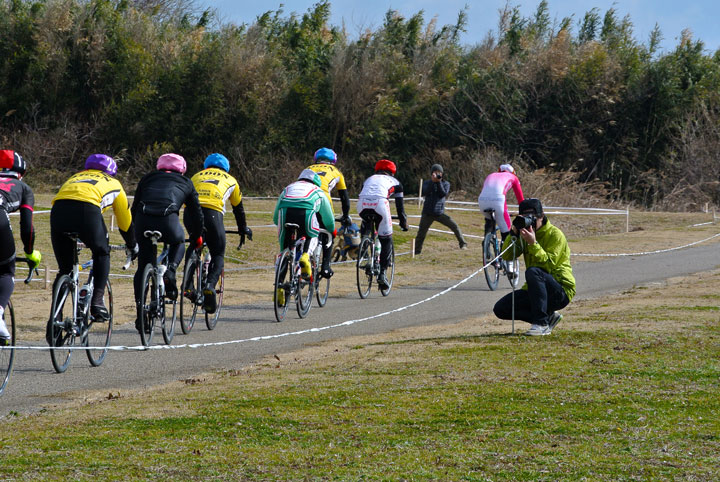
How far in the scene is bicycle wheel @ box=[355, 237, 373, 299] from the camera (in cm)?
1432

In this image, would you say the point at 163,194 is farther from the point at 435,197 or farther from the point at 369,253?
the point at 435,197

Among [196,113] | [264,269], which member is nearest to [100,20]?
[196,113]

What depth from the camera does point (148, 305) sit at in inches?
376

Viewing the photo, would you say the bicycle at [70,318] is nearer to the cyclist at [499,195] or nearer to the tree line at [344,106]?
the cyclist at [499,195]

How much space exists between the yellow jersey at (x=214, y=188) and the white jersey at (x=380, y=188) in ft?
11.4

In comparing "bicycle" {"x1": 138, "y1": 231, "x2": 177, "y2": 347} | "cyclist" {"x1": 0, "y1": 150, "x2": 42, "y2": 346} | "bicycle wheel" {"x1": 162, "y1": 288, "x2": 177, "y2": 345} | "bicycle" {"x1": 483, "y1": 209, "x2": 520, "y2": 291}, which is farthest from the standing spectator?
"cyclist" {"x1": 0, "y1": 150, "x2": 42, "y2": 346}

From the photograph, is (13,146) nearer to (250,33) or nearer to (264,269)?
(250,33)

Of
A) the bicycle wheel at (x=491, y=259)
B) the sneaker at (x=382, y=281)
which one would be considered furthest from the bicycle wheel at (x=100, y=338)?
the bicycle wheel at (x=491, y=259)

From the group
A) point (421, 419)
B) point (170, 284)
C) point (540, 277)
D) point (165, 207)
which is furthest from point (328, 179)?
point (421, 419)

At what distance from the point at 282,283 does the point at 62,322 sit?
3.84m

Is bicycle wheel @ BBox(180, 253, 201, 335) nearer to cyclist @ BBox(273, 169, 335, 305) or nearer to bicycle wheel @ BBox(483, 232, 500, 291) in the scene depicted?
cyclist @ BBox(273, 169, 335, 305)

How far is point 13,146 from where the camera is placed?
3994 cm

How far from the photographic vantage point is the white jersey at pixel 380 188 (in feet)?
47.6

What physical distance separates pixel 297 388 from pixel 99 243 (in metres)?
2.52
